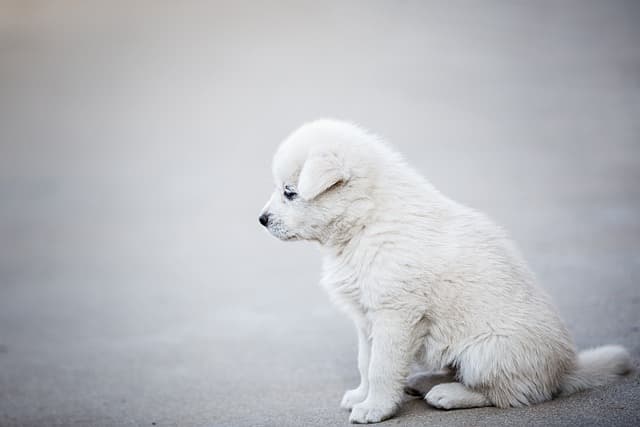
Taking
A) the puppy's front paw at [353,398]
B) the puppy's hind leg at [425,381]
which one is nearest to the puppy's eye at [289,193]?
the puppy's front paw at [353,398]

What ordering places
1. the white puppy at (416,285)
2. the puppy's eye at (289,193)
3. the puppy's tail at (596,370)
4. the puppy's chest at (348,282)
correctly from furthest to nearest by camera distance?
the puppy's eye at (289,193)
the puppy's tail at (596,370)
the puppy's chest at (348,282)
the white puppy at (416,285)

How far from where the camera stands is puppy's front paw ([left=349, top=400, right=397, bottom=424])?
3.42 meters

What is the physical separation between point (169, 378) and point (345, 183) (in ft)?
7.02

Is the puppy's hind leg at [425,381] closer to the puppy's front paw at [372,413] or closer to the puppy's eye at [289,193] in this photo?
the puppy's front paw at [372,413]

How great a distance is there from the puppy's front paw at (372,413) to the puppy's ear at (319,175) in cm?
110

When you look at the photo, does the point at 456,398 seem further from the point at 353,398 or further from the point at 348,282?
the point at 348,282

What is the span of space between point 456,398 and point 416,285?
0.62 metres

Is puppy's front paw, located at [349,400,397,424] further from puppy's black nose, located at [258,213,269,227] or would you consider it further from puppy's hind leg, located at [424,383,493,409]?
puppy's black nose, located at [258,213,269,227]

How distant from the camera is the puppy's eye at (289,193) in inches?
149

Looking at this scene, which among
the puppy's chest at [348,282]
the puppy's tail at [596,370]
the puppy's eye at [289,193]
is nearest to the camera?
the puppy's chest at [348,282]

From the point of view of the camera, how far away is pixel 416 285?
3.41m

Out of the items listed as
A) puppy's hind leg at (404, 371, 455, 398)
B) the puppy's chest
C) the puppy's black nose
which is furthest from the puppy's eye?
puppy's hind leg at (404, 371, 455, 398)

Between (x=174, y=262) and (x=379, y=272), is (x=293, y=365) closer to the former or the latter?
(x=379, y=272)

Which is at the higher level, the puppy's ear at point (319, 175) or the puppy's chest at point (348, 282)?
the puppy's ear at point (319, 175)
